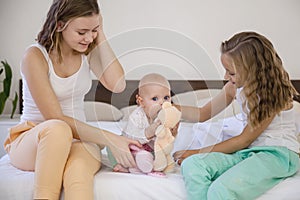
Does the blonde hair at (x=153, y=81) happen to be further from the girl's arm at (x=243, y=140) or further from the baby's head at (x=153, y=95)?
the girl's arm at (x=243, y=140)

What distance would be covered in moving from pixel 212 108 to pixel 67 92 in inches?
24.5

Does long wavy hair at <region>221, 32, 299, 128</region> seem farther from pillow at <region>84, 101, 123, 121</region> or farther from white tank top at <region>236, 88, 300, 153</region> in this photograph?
pillow at <region>84, 101, 123, 121</region>

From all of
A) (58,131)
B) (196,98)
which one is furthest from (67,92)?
(196,98)

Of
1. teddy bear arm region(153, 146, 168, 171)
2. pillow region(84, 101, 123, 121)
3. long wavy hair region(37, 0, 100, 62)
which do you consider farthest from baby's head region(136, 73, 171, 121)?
long wavy hair region(37, 0, 100, 62)

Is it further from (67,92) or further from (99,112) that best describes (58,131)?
(99,112)

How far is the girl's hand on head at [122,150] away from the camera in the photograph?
4.75 ft

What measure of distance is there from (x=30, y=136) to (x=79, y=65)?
38cm

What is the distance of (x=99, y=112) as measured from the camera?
1.86 meters

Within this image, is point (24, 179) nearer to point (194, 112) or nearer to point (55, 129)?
point (55, 129)

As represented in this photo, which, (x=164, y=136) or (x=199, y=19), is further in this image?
(x=199, y=19)

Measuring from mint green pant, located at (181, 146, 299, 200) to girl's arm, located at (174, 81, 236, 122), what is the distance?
29 cm

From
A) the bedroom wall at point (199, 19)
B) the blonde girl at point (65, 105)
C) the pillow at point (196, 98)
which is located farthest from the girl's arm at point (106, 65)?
the bedroom wall at point (199, 19)

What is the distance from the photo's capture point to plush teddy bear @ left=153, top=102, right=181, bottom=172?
4.76ft

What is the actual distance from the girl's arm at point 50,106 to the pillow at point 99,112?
17 centimetres
